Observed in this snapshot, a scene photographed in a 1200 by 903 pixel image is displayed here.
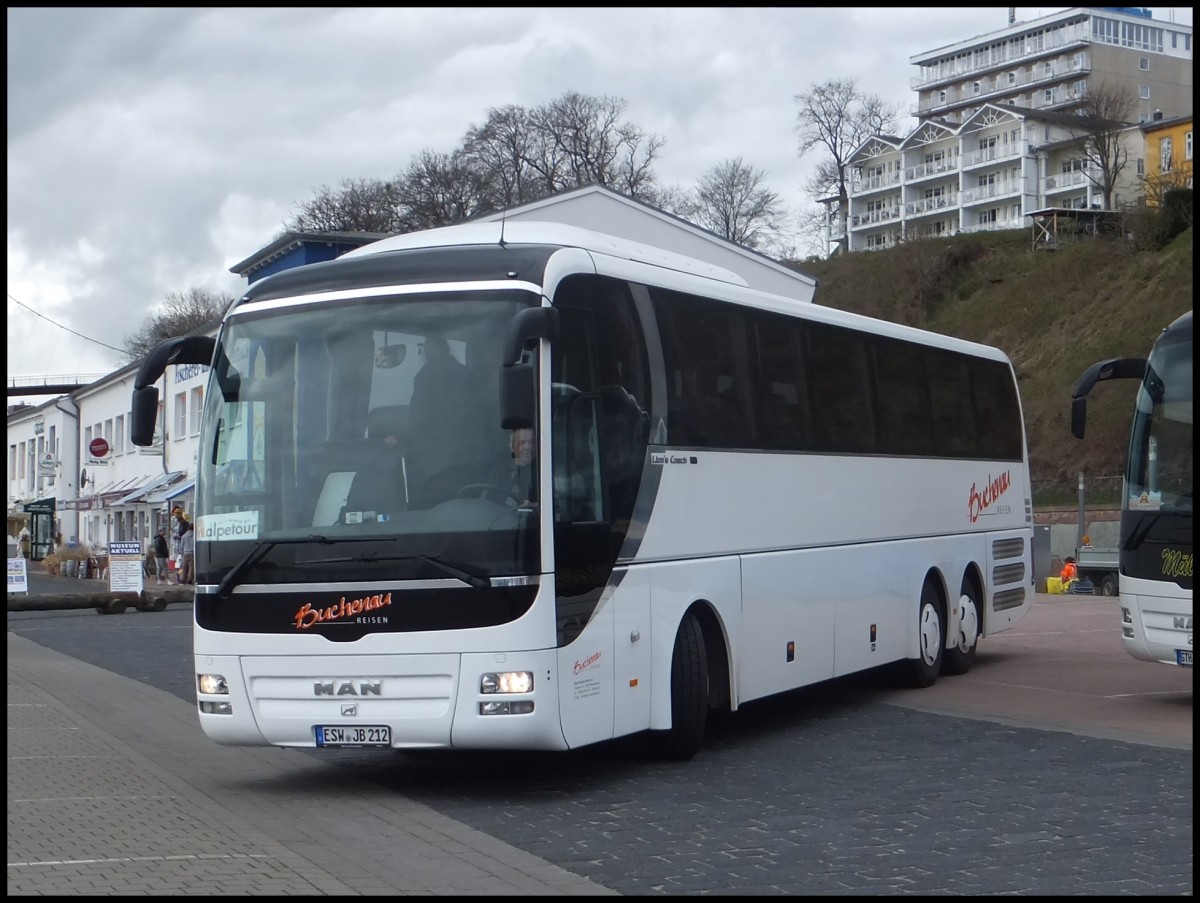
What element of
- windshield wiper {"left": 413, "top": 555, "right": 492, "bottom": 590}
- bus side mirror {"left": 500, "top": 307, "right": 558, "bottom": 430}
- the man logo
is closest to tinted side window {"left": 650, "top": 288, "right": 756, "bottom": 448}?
bus side mirror {"left": 500, "top": 307, "right": 558, "bottom": 430}

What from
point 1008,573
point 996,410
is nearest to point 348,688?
point 1008,573

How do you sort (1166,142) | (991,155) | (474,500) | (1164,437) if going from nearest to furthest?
1. (474,500)
2. (1164,437)
3. (1166,142)
4. (991,155)

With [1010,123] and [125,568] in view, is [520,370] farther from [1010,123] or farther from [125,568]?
[1010,123]

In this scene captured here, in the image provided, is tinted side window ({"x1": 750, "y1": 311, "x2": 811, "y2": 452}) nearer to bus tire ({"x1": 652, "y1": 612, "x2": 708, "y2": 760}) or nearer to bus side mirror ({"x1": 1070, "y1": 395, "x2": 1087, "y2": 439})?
bus tire ({"x1": 652, "y1": 612, "x2": 708, "y2": 760})

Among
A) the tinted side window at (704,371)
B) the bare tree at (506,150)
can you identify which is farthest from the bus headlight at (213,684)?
the bare tree at (506,150)

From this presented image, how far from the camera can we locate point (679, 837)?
880 centimetres

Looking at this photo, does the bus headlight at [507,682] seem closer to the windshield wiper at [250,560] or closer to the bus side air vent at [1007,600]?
the windshield wiper at [250,560]

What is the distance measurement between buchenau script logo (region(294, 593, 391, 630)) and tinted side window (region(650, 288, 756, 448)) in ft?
8.43

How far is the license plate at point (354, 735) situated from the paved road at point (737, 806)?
0.39m

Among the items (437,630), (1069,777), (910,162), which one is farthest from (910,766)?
(910,162)

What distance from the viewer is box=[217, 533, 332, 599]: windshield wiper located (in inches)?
401

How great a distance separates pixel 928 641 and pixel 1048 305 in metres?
58.2

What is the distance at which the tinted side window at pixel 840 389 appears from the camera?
1416 cm

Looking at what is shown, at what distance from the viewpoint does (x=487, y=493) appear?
1002cm
